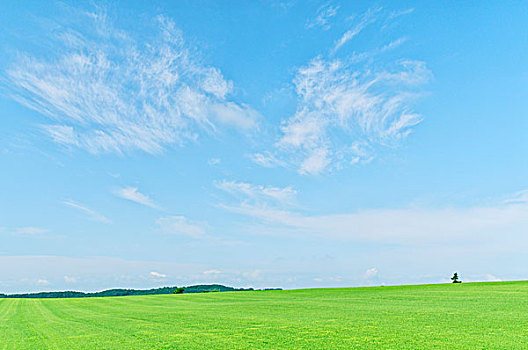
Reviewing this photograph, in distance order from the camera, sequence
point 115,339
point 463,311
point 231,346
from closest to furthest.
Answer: point 231,346
point 115,339
point 463,311

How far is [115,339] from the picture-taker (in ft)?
49.8

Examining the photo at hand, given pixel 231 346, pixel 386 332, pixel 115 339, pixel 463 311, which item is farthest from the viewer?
pixel 463 311

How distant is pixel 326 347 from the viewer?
1147 cm

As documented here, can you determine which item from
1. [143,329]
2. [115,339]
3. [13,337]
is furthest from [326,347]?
[13,337]

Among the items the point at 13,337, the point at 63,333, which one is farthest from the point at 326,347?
the point at 13,337

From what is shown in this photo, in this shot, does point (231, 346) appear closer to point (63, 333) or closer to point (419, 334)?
point (419, 334)

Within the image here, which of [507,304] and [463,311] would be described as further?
[507,304]

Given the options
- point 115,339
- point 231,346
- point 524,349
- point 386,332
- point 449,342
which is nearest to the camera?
point 524,349

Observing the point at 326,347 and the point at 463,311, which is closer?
the point at 326,347

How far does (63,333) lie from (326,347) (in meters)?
13.0

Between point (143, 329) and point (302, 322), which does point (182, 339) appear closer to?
point (143, 329)

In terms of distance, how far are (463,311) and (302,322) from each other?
8010mm

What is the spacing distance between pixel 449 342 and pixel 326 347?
11.7 feet

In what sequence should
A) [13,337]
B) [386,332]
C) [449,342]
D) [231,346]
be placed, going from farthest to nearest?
[13,337] → [386,332] → [231,346] → [449,342]
